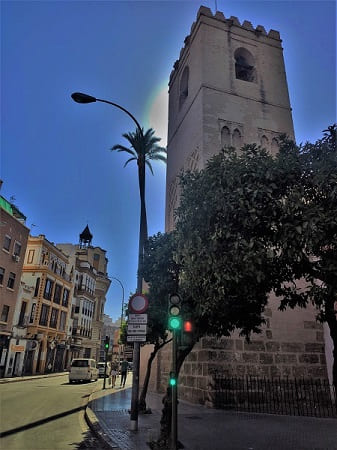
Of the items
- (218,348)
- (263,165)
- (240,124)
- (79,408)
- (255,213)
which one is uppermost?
(240,124)

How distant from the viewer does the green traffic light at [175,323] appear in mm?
7238

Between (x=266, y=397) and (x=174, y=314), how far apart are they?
9326 mm

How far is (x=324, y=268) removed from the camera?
21.1 ft

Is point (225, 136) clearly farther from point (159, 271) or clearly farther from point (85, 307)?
point (85, 307)

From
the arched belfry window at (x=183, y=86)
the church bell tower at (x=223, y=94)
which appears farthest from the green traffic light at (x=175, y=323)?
the arched belfry window at (x=183, y=86)

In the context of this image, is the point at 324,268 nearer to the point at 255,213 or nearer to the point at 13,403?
the point at 255,213

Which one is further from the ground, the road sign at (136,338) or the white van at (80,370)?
the road sign at (136,338)

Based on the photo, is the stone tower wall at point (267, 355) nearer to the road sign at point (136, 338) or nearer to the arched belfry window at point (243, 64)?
the road sign at point (136, 338)

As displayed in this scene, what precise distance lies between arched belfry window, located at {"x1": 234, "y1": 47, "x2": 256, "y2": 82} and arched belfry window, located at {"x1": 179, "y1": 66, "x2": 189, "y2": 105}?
3.67 m

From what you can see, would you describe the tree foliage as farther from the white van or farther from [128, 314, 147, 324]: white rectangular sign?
the white van

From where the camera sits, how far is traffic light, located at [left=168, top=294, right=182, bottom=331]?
7268 millimetres

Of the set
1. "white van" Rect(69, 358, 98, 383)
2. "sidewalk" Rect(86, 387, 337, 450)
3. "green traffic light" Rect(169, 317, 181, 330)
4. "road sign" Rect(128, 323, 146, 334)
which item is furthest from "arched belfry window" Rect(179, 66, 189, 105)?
"white van" Rect(69, 358, 98, 383)

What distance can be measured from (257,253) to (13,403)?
1218 cm

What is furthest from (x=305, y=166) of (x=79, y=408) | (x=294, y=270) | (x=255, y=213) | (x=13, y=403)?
(x=13, y=403)
